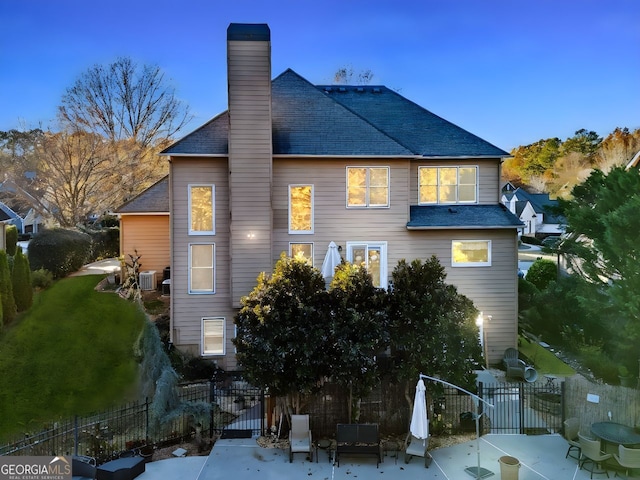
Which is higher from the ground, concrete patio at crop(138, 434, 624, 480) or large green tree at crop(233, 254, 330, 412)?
large green tree at crop(233, 254, 330, 412)

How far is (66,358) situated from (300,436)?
463 inches

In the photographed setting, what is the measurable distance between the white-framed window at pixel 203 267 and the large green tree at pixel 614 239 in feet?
48.8

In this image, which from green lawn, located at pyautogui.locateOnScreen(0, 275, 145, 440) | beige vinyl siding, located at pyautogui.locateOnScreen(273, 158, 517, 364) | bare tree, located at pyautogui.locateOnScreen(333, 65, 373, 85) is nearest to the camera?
green lawn, located at pyautogui.locateOnScreen(0, 275, 145, 440)

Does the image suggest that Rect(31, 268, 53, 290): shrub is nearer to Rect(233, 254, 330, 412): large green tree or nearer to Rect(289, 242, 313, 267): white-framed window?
Rect(289, 242, 313, 267): white-framed window

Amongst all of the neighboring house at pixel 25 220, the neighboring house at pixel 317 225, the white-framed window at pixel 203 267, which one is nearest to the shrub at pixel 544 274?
the neighboring house at pixel 317 225

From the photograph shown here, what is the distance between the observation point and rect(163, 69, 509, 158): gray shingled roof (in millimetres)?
19078

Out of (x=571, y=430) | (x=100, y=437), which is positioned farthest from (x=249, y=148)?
(x=571, y=430)

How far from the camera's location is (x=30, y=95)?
3588 cm

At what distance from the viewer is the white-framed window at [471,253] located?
773 inches

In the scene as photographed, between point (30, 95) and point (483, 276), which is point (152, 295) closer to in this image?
point (483, 276)

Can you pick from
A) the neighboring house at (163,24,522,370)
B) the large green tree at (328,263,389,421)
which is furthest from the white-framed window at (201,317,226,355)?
the large green tree at (328,263,389,421)

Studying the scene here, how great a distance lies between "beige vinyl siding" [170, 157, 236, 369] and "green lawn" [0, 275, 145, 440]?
278 cm

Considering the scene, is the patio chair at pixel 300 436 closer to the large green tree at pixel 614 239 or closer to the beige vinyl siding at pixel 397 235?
the beige vinyl siding at pixel 397 235

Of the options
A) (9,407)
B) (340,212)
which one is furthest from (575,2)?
(9,407)
